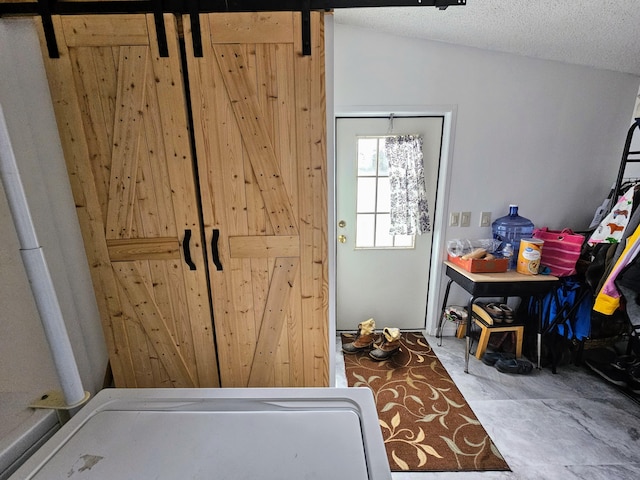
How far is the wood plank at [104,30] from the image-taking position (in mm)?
1073

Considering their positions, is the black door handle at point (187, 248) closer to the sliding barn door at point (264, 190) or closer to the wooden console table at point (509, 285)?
the sliding barn door at point (264, 190)

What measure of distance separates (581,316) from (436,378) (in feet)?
3.82

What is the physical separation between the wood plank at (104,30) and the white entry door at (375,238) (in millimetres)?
1499

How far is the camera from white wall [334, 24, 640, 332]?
214 centimetres

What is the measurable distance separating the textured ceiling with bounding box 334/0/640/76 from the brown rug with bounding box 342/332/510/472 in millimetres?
2472

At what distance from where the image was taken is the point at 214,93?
3.77 ft

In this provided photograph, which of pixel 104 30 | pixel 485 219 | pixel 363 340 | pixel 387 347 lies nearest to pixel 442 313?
pixel 387 347

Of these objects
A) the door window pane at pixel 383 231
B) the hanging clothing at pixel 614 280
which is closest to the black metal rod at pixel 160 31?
the door window pane at pixel 383 231

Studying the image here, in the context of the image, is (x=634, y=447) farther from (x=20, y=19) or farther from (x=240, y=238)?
(x=20, y=19)

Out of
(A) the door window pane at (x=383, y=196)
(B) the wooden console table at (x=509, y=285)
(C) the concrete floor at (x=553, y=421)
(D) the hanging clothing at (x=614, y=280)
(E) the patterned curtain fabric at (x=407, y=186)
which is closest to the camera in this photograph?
(C) the concrete floor at (x=553, y=421)

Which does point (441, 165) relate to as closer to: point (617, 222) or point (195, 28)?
point (617, 222)

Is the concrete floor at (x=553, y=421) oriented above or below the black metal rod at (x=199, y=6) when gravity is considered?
below

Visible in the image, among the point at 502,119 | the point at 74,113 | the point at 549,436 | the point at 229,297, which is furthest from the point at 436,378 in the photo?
the point at 74,113

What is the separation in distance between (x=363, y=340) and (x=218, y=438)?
1.72 meters
